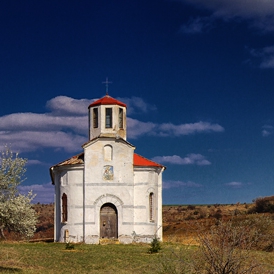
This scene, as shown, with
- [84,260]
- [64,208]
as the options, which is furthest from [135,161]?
[84,260]

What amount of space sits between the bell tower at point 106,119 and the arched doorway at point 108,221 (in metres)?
5.00

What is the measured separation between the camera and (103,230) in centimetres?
3350

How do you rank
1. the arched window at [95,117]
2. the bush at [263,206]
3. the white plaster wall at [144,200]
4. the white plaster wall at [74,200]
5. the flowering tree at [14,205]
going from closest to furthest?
the flowering tree at [14,205] < the white plaster wall at [74,200] < the white plaster wall at [144,200] < the arched window at [95,117] < the bush at [263,206]

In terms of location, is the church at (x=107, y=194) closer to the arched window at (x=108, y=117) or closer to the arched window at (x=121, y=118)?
the arched window at (x=108, y=117)

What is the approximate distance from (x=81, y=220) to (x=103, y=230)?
1604mm

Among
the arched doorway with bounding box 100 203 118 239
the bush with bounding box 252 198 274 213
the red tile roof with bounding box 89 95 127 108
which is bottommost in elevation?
the arched doorway with bounding box 100 203 118 239

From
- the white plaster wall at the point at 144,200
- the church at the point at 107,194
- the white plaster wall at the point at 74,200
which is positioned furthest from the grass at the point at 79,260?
the white plaster wall at the point at 144,200

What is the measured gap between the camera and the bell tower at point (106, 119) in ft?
115

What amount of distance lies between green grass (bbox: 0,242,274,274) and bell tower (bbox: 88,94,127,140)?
8.90 meters

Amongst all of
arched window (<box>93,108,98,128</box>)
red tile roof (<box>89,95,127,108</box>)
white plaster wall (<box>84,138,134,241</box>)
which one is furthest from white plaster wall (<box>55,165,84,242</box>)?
red tile roof (<box>89,95,127,108</box>)

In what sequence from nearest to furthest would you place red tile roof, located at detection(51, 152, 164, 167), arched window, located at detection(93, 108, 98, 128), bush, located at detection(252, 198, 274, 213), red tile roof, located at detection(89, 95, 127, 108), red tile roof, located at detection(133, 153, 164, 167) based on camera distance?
red tile roof, located at detection(51, 152, 164, 167) < red tile roof, located at detection(133, 153, 164, 167) < red tile roof, located at detection(89, 95, 127, 108) < arched window, located at detection(93, 108, 98, 128) < bush, located at detection(252, 198, 274, 213)

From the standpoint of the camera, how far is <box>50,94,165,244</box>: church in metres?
33.4

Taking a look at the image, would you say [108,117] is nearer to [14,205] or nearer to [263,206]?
[14,205]

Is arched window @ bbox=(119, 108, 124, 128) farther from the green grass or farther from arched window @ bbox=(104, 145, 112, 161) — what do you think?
the green grass
